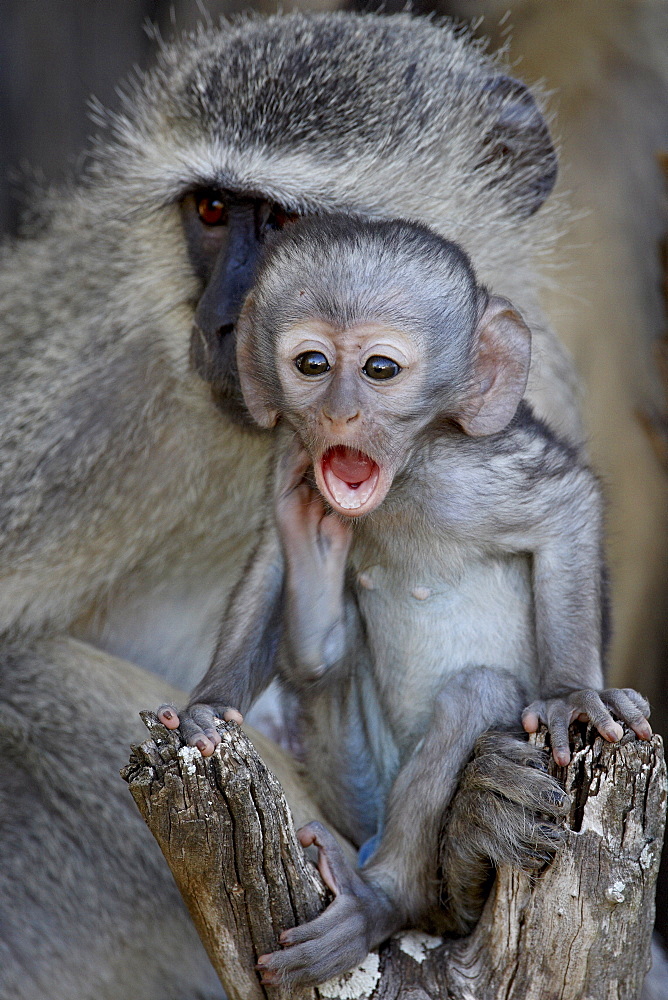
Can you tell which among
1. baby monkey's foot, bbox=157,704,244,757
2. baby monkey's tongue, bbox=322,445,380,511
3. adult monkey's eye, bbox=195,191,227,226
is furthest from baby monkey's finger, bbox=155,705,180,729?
adult monkey's eye, bbox=195,191,227,226

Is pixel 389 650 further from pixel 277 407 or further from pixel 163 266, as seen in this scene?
pixel 163 266

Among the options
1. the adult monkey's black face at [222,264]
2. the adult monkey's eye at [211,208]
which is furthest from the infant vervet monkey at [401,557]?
the adult monkey's eye at [211,208]

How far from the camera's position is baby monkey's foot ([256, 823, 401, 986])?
1851mm

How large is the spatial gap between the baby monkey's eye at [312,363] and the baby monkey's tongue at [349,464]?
0.12 metres

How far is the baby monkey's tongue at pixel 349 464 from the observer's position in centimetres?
179

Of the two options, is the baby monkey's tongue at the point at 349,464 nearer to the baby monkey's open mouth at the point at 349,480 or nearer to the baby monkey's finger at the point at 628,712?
the baby monkey's open mouth at the point at 349,480

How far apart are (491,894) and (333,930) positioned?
0.28 m

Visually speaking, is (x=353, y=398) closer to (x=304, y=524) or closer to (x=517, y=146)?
(x=304, y=524)

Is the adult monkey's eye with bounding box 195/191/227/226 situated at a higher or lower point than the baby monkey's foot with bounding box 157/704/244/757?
higher

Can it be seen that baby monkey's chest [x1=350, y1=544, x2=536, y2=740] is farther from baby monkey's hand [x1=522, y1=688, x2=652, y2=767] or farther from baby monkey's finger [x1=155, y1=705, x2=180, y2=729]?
baby monkey's finger [x1=155, y1=705, x2=180, y2=729]

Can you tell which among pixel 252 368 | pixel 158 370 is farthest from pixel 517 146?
pixel 252 368

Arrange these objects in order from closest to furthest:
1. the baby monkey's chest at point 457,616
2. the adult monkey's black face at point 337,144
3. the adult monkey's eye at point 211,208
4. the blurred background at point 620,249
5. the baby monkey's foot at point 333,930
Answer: the baby monkey's foot at point 333,930
the baby monkey's chest at point 457,616
the adult monkey's black face at point 337,144
the adult monkey's eye at point 211,208
the blurred background at point 620,249

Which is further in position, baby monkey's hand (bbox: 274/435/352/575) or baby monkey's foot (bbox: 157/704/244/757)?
baby monkey's hand (bbox: 274/435/352/575)

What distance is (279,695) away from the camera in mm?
3230
